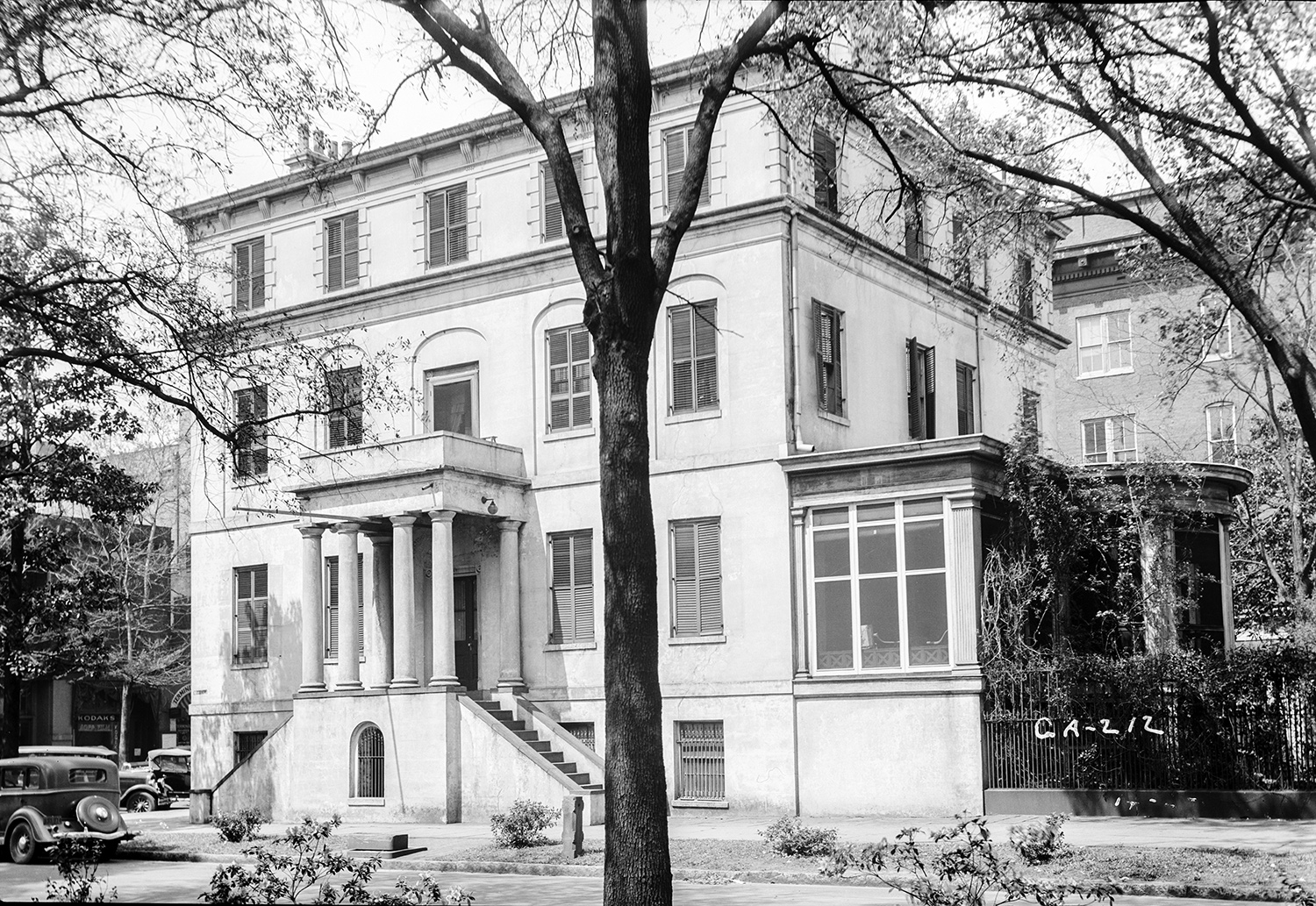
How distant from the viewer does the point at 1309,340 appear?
100 feet

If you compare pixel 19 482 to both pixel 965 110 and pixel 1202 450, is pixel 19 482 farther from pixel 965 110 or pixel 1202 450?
pixel 1202 450

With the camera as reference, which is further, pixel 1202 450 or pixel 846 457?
pixel 1202 450

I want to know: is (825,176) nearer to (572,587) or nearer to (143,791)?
(572,587)

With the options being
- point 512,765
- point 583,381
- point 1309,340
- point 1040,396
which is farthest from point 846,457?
point 1040,396

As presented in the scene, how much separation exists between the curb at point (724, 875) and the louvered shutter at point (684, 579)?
8.65 m

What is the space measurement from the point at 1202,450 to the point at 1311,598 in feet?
46.5

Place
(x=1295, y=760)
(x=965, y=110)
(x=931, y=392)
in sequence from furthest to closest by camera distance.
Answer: (x=931, y=392), (x=1295, y=760), (x=965, y=110)

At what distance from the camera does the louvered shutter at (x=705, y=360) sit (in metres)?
29.7

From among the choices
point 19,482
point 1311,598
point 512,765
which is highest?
point 19,482

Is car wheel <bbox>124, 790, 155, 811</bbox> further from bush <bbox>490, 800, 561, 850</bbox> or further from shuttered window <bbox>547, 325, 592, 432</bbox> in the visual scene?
bush <bbox>490, 800, 561, 850</bbox>

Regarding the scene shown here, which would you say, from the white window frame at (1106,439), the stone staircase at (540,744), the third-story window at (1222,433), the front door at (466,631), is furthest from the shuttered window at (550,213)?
the white window frame at (1106,439)

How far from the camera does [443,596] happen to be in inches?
1173

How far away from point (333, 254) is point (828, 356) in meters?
13.7

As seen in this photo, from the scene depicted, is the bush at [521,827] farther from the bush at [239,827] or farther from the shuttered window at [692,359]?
the shuttered window at [692,359]
